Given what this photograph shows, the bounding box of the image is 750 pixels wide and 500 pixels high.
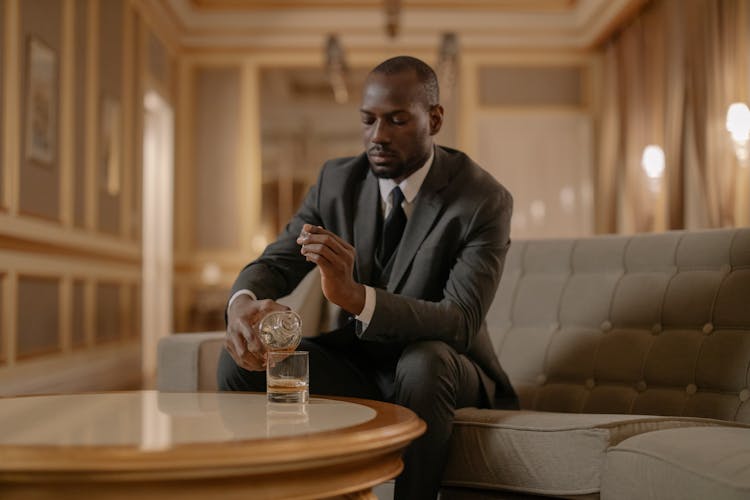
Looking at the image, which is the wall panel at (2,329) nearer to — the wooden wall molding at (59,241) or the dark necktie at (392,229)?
the wooden wall molding at (59,241)

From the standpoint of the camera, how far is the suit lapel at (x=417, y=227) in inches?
77.6

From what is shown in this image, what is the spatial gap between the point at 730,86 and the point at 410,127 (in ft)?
13.4

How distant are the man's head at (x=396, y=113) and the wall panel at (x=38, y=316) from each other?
3060 mm

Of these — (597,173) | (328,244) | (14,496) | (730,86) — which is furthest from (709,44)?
(14,496)

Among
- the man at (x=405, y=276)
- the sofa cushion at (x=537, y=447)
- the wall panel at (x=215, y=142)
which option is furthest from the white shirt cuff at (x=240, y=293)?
the wall panel at (x=215, y=142)

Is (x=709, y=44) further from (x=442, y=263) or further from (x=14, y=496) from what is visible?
(x=14, y=496)

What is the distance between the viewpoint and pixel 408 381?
65.7 inches

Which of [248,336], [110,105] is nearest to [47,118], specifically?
[110,105]

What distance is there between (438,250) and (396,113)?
1.01 ft

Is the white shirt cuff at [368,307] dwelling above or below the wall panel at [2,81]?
below

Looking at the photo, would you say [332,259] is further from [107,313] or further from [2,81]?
[107,313]

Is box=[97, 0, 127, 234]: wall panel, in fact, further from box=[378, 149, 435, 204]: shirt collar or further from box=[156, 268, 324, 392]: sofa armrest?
box=[378, 149, 435, 204]: shirt collar

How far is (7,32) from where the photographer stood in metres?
4.17

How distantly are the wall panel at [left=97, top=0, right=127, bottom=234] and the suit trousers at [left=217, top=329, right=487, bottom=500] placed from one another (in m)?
4.12
